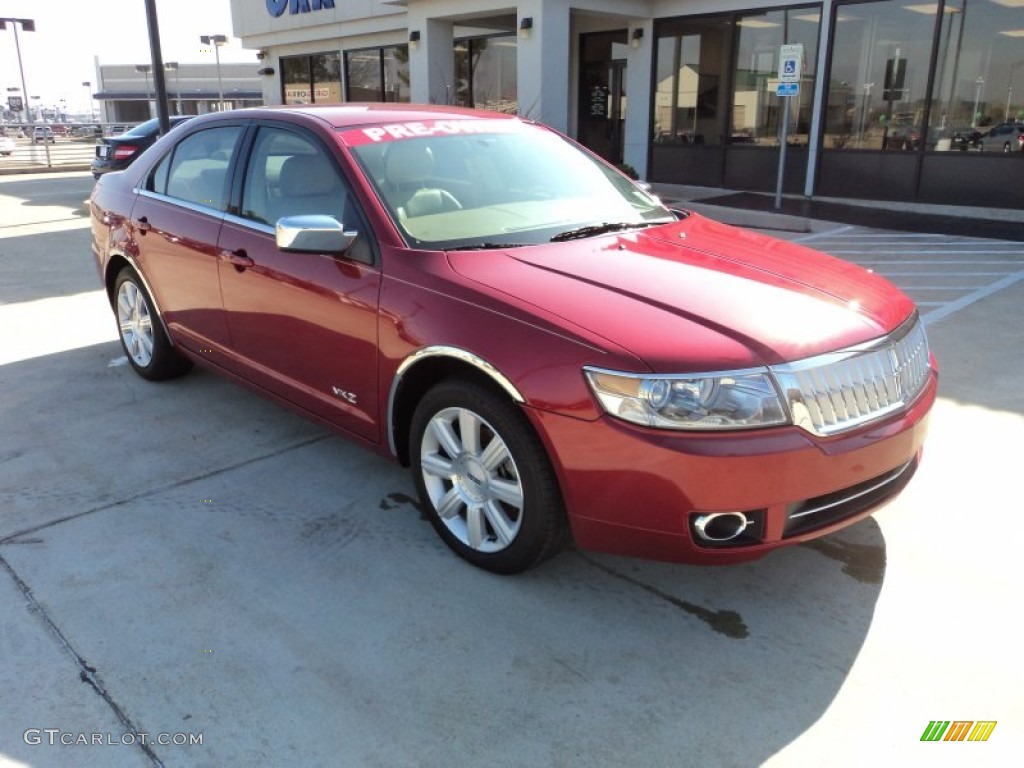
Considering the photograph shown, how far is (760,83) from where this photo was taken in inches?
576

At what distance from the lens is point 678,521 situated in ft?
8.64

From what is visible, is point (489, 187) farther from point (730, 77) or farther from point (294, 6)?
point (294, 6)

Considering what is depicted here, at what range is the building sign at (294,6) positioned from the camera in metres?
20.2

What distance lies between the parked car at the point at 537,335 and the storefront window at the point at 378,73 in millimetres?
16343

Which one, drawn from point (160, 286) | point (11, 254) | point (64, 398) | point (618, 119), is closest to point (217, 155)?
point (160, 286)

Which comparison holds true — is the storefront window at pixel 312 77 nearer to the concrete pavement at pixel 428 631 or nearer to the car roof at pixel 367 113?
the car roof at pixel 367 113

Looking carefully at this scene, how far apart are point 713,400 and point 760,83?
13650 mm

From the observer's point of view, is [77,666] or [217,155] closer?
[77,666]

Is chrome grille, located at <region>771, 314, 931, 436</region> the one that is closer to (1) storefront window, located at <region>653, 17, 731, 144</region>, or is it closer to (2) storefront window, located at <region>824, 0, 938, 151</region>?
(2) storefront window, located at <region>824, 0, 938, 151</region>

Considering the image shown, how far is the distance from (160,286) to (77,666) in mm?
2679

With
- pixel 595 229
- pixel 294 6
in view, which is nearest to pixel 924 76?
pixel 595 229

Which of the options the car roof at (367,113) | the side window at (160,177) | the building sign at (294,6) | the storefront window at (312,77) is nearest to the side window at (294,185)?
the car roof at (367,113)

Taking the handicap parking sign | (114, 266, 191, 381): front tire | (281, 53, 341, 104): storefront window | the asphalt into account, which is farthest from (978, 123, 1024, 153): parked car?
(281, 53, 341, 104): storefront window

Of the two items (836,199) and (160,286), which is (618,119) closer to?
(836,199)
